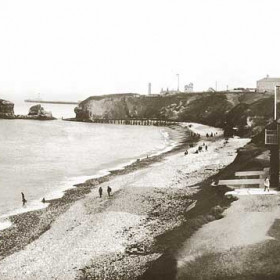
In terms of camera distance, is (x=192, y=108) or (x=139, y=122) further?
(x=139, y=122)

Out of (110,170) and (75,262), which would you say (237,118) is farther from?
(75,262)

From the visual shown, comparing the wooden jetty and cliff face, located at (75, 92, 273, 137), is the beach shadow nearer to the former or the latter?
cliff face, located at (75, 92, 273, 137)

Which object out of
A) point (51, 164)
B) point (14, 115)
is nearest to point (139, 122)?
point (14, 115)

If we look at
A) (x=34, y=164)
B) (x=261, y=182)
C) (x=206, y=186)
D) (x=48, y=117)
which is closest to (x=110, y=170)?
(x=34, y=164)

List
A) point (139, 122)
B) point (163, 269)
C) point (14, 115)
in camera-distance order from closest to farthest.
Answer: point (163, 269)
point (139, 122)
point (14, 115)

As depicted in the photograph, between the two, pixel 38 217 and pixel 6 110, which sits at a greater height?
pixel 6 110

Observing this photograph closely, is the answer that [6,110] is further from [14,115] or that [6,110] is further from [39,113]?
[39,113]
